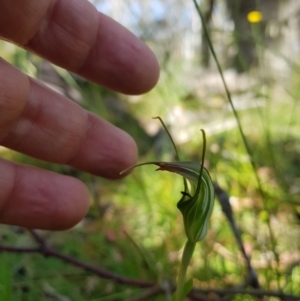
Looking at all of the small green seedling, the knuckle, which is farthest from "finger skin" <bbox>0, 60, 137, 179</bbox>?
the small green seedling

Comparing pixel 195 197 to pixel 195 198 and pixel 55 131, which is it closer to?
pixel 195 198

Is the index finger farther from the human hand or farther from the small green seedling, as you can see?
the small green seedling

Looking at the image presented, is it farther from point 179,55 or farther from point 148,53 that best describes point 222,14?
point 179,55

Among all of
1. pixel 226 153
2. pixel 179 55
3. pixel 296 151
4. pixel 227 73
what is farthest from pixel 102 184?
pixel 227 73

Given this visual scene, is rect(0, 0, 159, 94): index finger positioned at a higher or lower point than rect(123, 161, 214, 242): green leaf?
higher

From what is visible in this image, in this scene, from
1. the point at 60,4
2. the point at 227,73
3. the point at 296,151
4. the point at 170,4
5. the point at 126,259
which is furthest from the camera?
the point at 227,73

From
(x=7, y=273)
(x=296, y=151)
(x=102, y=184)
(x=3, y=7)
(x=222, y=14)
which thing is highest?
(x=222, y=14)
